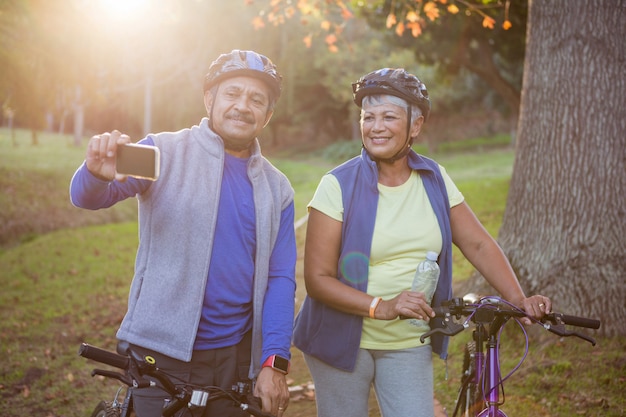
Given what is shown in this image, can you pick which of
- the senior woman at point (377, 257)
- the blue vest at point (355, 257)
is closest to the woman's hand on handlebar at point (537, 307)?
the senior woman at point (377, 257)

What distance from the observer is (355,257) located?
3.49m

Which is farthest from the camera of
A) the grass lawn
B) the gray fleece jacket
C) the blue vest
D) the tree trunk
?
the tree trunk

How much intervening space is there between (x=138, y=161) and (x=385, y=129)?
1.43 meters

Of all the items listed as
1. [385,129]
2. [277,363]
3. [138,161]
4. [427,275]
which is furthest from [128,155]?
[427,275]

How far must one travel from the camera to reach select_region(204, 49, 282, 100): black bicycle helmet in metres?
3.32

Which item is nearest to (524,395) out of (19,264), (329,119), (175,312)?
(175,312)

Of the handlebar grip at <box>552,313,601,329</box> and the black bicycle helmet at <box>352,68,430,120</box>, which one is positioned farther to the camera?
the black bicycle helmet at <box>352,68,430,120</box>

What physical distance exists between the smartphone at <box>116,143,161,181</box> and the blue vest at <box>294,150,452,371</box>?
3.90 feet

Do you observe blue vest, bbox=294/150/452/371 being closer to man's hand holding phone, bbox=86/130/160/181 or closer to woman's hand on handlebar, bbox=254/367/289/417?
woman's hand on handlebar, bbox=254/367/289/417

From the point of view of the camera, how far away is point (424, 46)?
19016 millimetres

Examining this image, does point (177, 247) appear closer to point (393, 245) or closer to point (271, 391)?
point (271, 391)

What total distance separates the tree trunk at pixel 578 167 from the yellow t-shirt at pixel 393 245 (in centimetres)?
359

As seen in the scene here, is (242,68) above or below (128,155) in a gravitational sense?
above

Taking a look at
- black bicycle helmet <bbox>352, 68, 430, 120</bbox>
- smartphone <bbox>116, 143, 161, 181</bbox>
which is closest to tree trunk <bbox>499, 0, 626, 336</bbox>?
black bicycle helmet <bbox>352, 68, 430, 120</bbox>
